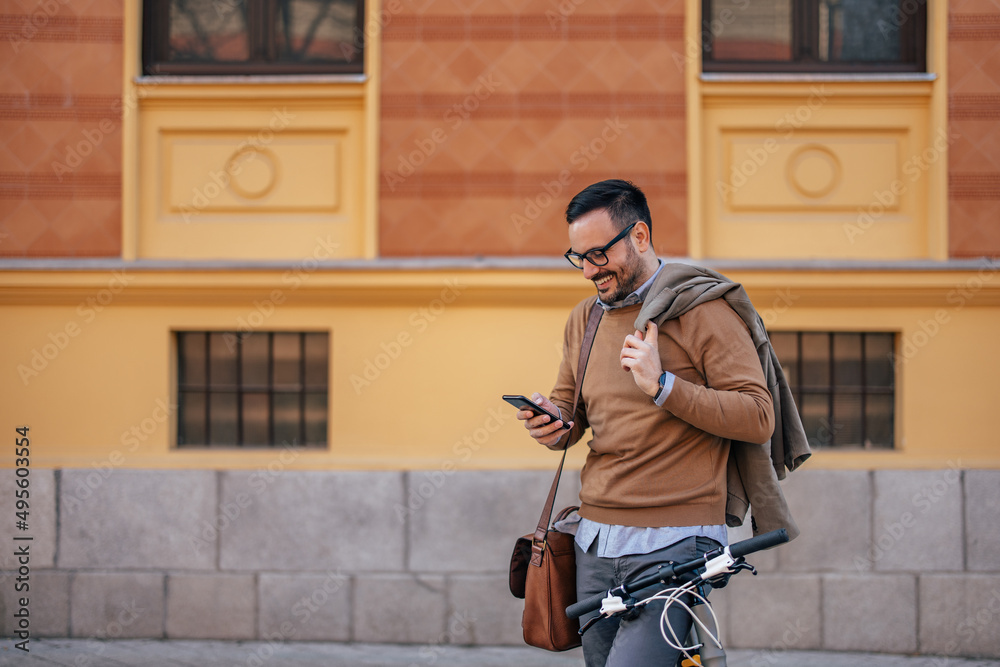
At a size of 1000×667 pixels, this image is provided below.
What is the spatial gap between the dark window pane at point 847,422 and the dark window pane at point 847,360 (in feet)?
0.32

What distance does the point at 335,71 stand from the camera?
18.6ft

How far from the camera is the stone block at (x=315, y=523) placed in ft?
17.4

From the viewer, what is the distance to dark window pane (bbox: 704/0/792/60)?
5.69 metres

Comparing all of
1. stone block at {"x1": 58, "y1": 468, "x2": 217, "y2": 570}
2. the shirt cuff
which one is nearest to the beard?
the shirt cuff

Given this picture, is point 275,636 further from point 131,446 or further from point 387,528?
point 131,446

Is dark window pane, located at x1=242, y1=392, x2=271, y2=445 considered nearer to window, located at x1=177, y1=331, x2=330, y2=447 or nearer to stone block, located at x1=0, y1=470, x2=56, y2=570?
window, located at x1=177, y1=331, x2=330, y2=447

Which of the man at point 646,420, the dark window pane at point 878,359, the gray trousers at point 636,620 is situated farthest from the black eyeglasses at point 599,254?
the dark window pane at point 878,359

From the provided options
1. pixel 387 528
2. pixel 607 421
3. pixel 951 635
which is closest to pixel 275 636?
pixel 387 528

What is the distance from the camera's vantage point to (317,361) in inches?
222

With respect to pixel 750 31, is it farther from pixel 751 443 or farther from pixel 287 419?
pixel 287 419

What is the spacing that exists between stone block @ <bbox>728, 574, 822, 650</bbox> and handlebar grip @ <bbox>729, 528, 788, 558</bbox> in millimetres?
3271

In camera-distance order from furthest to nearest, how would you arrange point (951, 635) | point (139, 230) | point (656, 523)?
point (139, 230), point (951, 635), point (656, 523)

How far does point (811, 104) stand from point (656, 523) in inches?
162

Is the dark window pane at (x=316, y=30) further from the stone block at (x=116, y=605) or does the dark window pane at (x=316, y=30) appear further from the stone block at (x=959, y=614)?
the stone block at (x=959, y=614)
